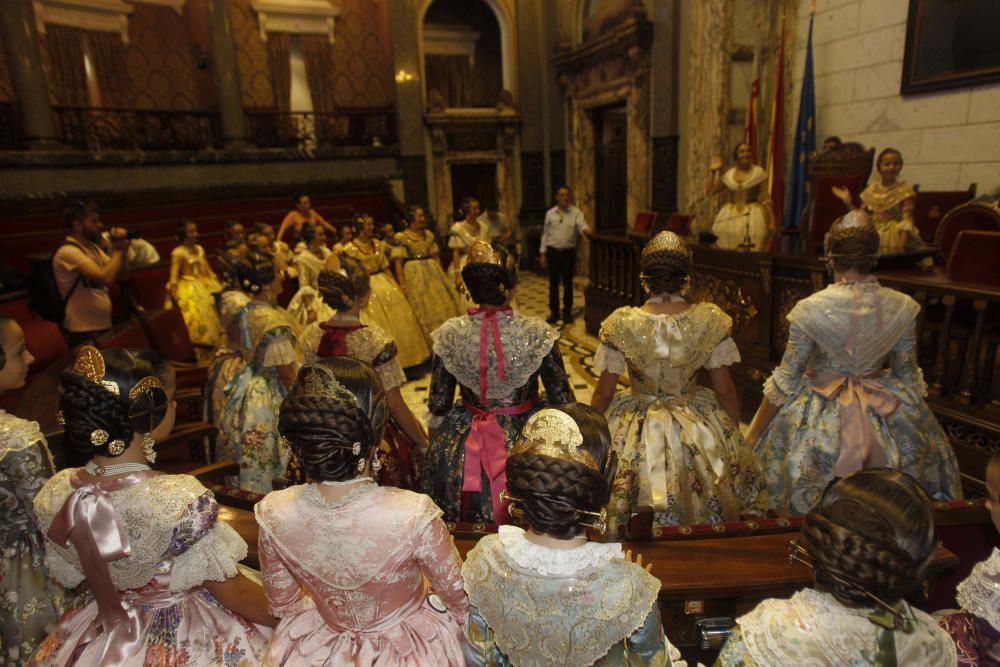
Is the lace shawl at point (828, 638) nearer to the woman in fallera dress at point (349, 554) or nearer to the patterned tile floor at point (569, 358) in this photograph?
the woman in fallera dress at point (349, 554)

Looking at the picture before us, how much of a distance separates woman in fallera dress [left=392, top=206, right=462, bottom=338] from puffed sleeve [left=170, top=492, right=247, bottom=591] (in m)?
5.21

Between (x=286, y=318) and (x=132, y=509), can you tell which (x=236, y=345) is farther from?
(x=132, y=509)

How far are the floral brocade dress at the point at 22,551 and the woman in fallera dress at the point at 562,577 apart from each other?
1494 mm

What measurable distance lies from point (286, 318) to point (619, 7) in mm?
9041

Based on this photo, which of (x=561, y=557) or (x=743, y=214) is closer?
(x=561, y=557)

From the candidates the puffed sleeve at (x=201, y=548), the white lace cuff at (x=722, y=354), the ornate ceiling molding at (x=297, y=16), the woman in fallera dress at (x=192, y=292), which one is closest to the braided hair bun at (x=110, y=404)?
the puffed sleeve at (x=201, y=548)

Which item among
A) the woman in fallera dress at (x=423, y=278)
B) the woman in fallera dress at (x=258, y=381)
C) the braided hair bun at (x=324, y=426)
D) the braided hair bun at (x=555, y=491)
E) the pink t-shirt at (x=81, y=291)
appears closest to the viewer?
the braided hair bun at (x=555, y=491)

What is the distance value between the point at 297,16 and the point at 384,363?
13.0 meters

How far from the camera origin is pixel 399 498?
1.36 meters

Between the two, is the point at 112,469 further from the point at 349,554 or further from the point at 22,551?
the point at 22,551

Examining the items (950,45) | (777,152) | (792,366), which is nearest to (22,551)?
(792,366)

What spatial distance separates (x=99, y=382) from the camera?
1397 millimetres


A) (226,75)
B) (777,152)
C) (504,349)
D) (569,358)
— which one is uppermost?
(226,75)

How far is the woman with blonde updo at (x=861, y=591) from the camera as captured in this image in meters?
0.99
